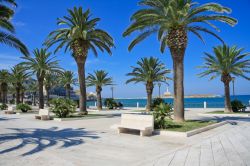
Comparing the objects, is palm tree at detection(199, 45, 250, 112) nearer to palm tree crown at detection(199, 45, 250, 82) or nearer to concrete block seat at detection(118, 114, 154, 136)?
palm tree crown at detection(199, 45, 250, 82)

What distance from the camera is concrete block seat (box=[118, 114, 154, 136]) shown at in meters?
12.3

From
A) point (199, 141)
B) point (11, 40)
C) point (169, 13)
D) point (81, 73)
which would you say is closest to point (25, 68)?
point (81, 73)

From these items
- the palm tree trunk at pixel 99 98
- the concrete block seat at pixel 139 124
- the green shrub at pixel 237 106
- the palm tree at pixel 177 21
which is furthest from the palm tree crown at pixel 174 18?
the palm tree trunk at pixel 99 98

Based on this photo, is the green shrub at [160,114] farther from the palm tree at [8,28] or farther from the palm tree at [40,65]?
the palm tree at [40,65]

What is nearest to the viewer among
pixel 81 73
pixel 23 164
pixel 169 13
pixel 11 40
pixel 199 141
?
pixel 23 164

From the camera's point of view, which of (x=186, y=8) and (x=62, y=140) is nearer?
(x=62, y=140)

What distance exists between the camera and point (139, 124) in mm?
12766

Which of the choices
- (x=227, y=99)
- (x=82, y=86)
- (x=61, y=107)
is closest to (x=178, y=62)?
(x=61, y=107)

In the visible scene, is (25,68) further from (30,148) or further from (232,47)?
(30,148)

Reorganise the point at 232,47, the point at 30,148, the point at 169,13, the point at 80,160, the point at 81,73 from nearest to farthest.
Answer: the point at 80,160
the point at 30,148
the point at 169,13
the point at 81,73
the point at 232,47

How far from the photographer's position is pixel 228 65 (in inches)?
1104

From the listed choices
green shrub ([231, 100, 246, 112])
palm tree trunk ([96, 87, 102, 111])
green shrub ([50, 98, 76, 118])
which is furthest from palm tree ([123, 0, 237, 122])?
palm tree trunk ([96, 87, 102, 111])

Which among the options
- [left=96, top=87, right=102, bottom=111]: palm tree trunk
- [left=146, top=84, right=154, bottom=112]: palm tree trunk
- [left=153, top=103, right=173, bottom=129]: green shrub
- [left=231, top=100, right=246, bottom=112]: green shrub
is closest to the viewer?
[left=153, top=103, right=173, bottom=129]: green shrub

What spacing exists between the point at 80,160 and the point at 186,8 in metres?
11.1
